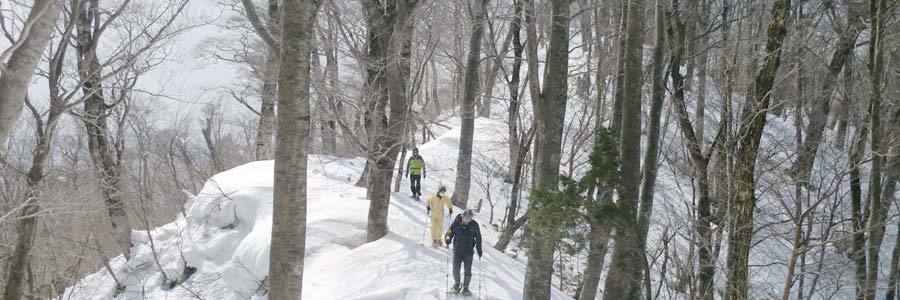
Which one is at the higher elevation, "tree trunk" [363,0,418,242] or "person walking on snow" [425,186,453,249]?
"tree trunk" [363,0,418,242]

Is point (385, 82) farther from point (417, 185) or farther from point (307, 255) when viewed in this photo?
point (417, 185)

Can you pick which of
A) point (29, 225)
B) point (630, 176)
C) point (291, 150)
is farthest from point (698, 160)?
point (29, 225)

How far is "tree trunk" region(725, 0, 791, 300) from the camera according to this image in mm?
7859

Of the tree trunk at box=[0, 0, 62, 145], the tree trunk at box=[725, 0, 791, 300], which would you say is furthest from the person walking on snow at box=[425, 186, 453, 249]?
the tree trunk at box=[0, 0, 62, 145]

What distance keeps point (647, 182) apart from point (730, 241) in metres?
1.56

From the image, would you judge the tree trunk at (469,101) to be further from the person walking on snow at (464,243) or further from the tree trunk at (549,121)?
the tree trunk at (549,121)

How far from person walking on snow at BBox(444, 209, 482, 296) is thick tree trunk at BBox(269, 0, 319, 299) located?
4589 millimetres

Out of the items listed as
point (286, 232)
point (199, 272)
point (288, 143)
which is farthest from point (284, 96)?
point (199, 272)

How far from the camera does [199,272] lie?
13.1m

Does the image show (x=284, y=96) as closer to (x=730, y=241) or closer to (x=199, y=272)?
(x=730, y=241)

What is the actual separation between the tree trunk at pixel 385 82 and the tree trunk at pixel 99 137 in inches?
211

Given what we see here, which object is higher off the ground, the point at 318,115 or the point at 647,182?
the point at 318,115

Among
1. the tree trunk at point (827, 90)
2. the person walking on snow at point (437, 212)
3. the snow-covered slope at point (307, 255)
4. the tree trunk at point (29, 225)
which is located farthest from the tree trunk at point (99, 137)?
the tree trunk at point (827, 90)

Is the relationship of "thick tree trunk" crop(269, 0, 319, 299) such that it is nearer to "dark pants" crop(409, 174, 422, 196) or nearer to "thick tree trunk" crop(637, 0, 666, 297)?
"thick tree trunk" crop(637, 0, 666, 297)
